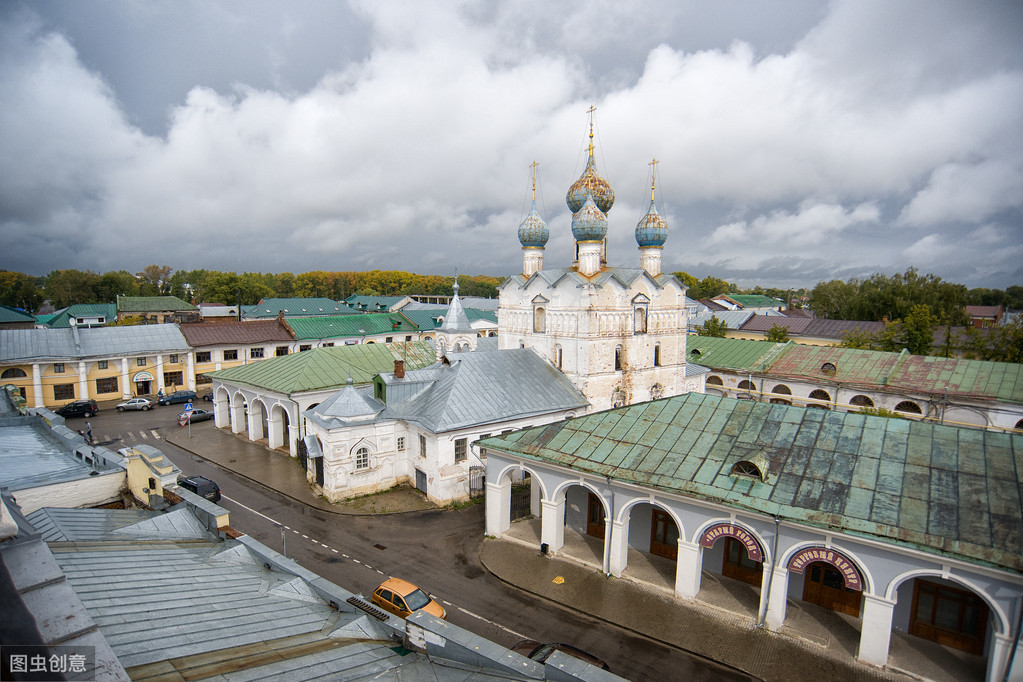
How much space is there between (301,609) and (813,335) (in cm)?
6561

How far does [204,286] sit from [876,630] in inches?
4888

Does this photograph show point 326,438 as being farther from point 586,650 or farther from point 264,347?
point 264,347

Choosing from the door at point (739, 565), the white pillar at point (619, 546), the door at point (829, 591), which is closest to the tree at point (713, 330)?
the door at point (739, 565)

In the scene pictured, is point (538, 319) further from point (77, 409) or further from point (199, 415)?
point (77, 409)

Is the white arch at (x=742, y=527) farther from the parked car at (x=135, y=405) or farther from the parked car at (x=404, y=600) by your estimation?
the parked car at (x=135, y=405)

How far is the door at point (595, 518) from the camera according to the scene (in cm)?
2005

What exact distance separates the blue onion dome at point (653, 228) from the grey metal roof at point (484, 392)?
10.1 meters

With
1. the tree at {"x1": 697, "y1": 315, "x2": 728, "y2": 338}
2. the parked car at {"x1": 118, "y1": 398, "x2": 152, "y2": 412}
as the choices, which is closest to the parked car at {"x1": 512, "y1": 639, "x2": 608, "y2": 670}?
the parked car at {"x1": 118, "y1": 398, "x2": 152, "y2": 412}

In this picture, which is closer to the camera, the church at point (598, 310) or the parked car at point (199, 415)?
the church at point (598, 310)

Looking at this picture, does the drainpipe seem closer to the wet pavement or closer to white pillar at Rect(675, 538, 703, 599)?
the wet pavement

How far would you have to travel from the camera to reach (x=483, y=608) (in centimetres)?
1612

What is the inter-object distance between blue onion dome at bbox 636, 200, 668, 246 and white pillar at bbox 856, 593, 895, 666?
22.1m

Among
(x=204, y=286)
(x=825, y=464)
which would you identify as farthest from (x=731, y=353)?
(x=204, y=286)

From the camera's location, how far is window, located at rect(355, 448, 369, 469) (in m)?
24.4
